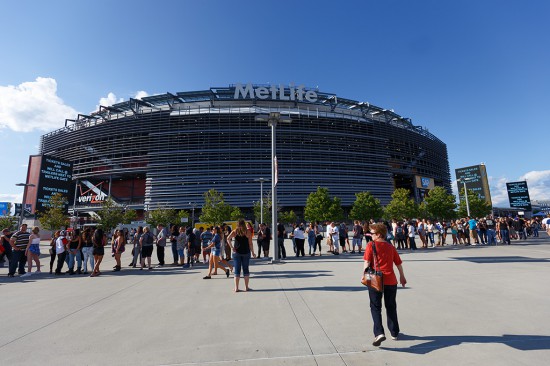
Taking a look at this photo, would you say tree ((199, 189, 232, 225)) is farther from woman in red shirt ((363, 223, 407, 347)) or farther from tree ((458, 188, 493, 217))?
tree ((458, 188, 493, 217))

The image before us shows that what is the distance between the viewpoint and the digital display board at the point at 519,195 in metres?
45.4

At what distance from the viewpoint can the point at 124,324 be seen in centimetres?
452

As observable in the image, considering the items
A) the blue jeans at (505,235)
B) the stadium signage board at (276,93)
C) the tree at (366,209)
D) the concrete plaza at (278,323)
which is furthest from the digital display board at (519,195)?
the concrete plaza at (278,323)

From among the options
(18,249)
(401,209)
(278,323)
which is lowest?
(278,323)

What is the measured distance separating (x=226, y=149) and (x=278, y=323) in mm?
49615

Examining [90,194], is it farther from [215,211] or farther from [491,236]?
[491,236]

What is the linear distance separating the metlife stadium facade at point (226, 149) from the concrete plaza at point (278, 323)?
141ft

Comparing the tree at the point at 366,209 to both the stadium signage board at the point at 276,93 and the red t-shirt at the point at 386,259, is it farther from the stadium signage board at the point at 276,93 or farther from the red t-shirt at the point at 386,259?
the red t-shirt at the point at 386,259

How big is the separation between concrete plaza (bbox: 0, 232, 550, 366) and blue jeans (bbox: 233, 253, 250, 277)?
0.49m

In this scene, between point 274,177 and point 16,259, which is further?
point 274,177

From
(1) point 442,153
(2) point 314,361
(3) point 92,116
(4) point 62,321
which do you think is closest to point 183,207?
(3) point 92,116

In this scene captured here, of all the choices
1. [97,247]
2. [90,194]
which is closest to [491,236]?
[97,247]

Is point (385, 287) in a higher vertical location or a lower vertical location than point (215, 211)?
lower

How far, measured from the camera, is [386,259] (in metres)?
3.69
